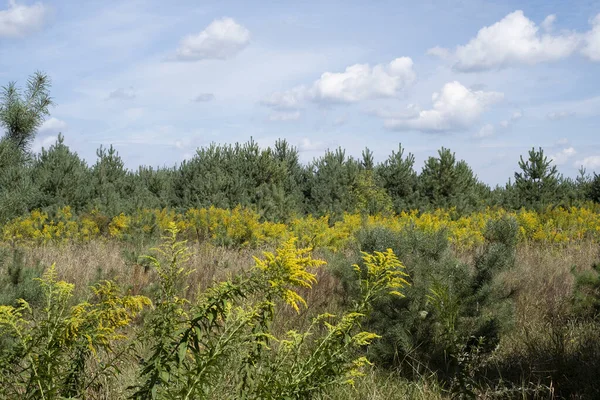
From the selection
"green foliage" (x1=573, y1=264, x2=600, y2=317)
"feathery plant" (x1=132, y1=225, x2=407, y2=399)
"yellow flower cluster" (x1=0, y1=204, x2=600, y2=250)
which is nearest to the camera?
"feathery plant" (x1=132, y1=225, x2=407, y2=399)

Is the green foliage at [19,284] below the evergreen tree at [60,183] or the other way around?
below

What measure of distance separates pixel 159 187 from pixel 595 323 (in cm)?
1902

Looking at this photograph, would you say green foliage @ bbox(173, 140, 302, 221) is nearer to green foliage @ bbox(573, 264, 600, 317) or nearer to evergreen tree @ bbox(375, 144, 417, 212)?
evergreen tree @ bbox(375, 144, 417, 212)

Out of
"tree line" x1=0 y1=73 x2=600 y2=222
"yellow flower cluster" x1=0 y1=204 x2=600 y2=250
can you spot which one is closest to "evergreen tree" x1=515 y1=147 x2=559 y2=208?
"tree line" x1=0 y1=73 x2=600 y2=222

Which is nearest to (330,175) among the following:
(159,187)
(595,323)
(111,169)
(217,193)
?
(217,193)

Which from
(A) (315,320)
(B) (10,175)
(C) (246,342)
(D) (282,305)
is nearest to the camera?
(C) (246,342)

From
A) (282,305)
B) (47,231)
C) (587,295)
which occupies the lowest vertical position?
(282,305)

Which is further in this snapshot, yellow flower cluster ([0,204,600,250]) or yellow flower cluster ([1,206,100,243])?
yellow flower cluster ([1,206,100,243])

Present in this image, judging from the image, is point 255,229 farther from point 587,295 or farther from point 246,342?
Result: point 246,342

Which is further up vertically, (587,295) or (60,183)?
(60,183)

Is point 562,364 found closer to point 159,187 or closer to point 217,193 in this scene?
point 217,193

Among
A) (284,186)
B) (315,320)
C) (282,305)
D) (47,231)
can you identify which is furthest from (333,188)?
(315,320)

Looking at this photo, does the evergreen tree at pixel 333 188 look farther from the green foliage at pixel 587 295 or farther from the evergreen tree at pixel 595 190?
the green foliage at pixel 587 295

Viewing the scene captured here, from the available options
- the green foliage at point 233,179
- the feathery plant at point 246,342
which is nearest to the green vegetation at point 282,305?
the feathery plant at point 246,342
